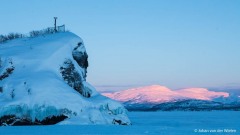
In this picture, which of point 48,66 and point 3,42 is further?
point 3,42

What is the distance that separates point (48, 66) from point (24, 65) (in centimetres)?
349

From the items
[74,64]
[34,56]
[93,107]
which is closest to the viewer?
[93,107]

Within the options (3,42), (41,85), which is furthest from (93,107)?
(3,42)

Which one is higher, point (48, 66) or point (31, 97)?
point (48, 66)

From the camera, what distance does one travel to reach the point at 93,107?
60969mm

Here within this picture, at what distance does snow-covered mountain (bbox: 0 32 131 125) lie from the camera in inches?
2247

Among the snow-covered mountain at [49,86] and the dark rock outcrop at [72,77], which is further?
the dark rock outcrop at [72,77]

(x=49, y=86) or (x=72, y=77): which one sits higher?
(x=72, y=77)

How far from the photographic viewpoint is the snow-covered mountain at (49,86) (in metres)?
57.1

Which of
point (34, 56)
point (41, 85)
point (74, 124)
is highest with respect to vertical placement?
point (34, 56)

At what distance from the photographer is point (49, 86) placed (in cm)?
5912

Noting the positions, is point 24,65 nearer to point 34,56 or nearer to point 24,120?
point 34,56

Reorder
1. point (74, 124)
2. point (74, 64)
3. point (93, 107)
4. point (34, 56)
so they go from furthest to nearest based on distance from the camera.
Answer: point (74, 64), point (34, 56), point (93, 107), point (74, 124)

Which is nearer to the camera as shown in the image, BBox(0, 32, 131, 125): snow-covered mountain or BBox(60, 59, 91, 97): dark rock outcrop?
BBox(0, 32, 131, 125): snow-covered mountain
